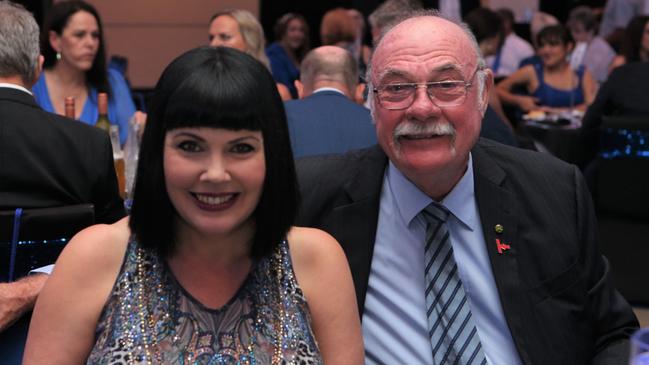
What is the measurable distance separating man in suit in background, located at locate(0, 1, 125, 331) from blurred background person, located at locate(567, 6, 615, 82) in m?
7.51

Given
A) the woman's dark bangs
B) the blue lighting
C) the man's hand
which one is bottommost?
the blue lighting

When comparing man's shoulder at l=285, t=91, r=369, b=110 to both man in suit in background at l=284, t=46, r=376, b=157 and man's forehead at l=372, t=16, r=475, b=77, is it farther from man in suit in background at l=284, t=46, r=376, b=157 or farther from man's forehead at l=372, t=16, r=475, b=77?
man's forehead at l=372, t=16, r=475, b=77

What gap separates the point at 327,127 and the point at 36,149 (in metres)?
1.33

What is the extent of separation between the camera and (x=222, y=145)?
1665 millimetres

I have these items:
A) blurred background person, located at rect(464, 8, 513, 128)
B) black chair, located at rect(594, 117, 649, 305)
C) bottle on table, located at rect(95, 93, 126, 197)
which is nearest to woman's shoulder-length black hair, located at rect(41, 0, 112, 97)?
bottle on table, located at rect(95, 93, 126, 197)

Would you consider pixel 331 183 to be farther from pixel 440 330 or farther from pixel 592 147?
pixel 592 147

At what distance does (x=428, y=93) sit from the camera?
2.11 m

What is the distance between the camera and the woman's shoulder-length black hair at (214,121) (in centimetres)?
166

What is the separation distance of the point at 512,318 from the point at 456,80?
52 centimetres

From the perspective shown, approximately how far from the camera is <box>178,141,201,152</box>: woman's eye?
167 cm

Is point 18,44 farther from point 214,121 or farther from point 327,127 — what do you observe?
point 214,121

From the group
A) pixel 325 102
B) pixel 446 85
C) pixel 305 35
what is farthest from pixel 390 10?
pixel 305 35

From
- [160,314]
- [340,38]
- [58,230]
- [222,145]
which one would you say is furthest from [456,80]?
[340,38]

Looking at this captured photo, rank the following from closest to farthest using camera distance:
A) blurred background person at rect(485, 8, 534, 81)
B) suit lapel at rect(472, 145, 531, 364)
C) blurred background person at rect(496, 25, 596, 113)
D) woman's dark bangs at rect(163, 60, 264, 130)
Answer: woman's dark bangs at rect(163, 60, 264, 130) < suit lapel at rect(472, 145, 531, 364) < blurred background person at rect(496, 25, 596, 113) < blurred background person at rect(485, 8, 534, 81)
